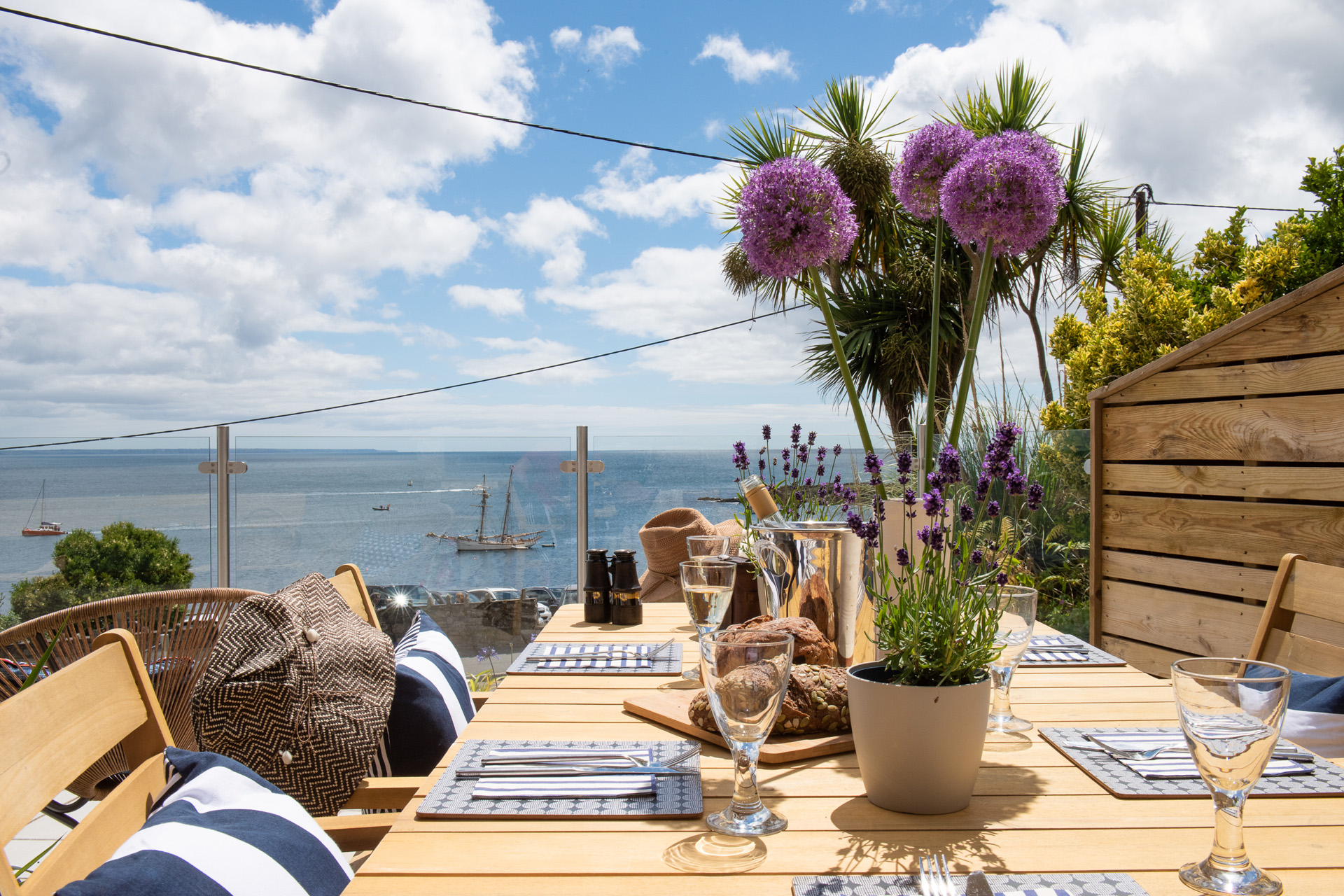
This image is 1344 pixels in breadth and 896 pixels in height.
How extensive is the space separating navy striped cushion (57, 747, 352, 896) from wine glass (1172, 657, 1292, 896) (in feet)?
2.70

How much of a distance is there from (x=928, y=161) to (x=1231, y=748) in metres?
1.04

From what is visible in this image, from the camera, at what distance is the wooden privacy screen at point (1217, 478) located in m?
2.42

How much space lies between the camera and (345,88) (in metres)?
5.73

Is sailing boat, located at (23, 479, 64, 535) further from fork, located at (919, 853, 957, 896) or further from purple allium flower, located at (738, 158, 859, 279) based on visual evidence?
fork, located at (919, 853, 957, 896)

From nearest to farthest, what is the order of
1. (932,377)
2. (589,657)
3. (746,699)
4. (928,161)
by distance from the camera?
1. (746,699)
2. (932,377)
3. (928,161)
4. (589,657)

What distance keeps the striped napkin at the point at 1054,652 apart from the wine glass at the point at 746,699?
A: 2.67 feet

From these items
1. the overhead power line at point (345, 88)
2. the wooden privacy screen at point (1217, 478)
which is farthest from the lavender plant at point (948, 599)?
the overhead power line at point (345, 88)

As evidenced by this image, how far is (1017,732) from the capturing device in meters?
1.04

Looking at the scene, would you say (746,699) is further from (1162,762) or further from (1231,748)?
(1162,762)

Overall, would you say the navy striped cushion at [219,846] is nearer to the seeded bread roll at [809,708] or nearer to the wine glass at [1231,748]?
the seeded bread roll at [809,708]

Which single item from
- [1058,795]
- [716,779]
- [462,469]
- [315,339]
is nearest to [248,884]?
[716,779]

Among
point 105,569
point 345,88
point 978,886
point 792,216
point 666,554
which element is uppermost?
point 345,88

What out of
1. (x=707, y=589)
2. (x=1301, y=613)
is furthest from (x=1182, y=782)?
(x=1301, y=613)

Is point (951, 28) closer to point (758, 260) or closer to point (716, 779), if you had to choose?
point (758, 260)
